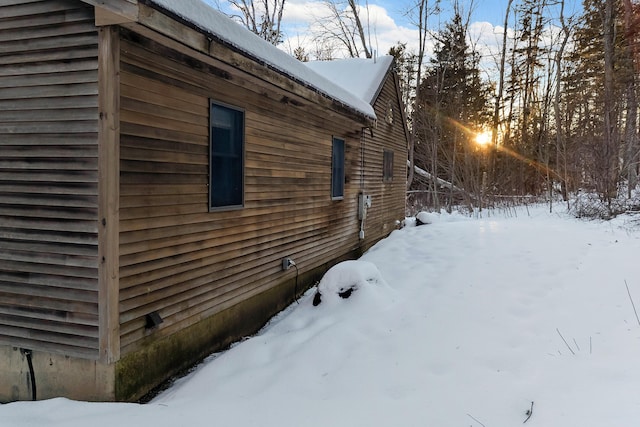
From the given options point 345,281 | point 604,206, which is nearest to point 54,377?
point 345,281

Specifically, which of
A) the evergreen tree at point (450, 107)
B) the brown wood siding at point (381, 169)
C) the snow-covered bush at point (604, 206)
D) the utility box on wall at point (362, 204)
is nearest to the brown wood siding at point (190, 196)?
the utility box on wall at point (362, 204)

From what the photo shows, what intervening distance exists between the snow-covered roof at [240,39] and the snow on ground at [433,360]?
9.24 feet

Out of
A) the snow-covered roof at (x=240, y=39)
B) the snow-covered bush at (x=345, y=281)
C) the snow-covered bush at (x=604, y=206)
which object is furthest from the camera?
the snow-covered bush at (x=604, y=206)

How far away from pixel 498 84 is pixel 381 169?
16885 millimetres

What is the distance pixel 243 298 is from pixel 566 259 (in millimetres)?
5427

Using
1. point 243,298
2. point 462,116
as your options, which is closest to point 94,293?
point 243,298

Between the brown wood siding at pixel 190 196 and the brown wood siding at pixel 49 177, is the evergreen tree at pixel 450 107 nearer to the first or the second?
the brown wood siding at pixel 190 196

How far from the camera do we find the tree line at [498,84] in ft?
59.5

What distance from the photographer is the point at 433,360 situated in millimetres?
3826

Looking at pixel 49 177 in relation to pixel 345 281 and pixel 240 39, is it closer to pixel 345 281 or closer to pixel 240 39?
pixel 240 39

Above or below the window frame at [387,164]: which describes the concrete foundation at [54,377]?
below

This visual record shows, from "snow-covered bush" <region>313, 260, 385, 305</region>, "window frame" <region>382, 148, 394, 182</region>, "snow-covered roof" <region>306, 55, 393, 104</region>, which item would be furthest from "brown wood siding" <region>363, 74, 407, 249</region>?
"snow-covered bush" <region>313, 260, 385, 305</region>

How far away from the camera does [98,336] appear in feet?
10.3

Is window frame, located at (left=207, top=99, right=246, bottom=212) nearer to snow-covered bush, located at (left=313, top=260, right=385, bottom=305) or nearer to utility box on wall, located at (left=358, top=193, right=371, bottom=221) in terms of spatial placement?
snow-covered bush, located at (left=313, top=260, right=385, bottom=305)
